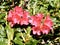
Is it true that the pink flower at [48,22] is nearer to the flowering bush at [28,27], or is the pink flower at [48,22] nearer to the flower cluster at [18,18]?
the flowering bush at [28,27]

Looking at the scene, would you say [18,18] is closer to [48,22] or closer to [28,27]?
[28,27]

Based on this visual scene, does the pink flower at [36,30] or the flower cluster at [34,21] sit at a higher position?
the flower cluster at [34,21]

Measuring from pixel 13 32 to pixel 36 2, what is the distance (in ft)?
2.04

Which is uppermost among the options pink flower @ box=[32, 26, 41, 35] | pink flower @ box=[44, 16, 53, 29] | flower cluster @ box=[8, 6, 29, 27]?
flower cluster @ box=[8, 6, 29, 27]

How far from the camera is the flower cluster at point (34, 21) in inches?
93.0

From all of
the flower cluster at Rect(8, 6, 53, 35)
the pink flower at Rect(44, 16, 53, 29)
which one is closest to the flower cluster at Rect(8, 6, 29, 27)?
the flower cluster at Rect(8, 6, 53, 35)

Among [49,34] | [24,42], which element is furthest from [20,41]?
[49,34]

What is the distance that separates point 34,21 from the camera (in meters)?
2.39

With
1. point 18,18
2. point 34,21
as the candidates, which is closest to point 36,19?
point 34,21

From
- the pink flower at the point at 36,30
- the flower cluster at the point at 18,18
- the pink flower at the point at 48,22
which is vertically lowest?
the pink flower at the point at 36,30

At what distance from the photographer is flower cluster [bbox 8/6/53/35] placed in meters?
2.36

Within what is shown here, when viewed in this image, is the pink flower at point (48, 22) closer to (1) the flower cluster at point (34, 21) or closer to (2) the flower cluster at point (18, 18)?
(1) the flower cluster at point (34, 21)

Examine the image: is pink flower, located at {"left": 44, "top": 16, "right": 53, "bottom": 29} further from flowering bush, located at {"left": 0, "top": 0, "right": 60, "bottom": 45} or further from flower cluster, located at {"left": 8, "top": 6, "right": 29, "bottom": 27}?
flower cluster, located at {"left": 8, "top": 6, "right": 29, "bottom": 27}

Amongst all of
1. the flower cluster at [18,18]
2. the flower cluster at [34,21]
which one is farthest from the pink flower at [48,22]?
the flower cluster at [18,18]
